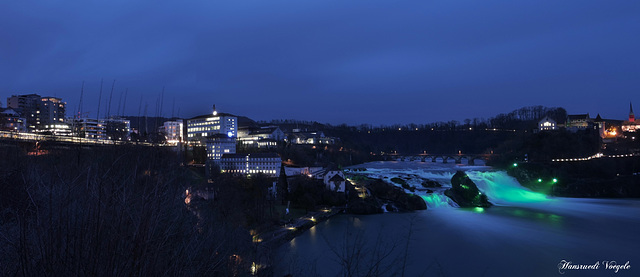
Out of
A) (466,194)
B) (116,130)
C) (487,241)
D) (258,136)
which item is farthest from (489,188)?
(258,136)

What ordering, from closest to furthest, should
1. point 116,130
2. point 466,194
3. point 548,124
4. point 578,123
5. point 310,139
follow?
point 116,130 < point 466,194 < point 578,123 < point 548,124 < point 310,139

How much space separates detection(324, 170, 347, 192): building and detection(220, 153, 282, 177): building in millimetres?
5104

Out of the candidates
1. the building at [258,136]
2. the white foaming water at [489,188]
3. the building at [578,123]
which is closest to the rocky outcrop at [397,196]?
the white foaming water at [489,188]

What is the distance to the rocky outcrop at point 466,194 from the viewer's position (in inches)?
919

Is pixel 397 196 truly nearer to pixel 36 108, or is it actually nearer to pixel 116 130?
pixel 116 130

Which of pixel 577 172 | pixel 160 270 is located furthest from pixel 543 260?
pixel 577 172

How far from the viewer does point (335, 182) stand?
24.3 m

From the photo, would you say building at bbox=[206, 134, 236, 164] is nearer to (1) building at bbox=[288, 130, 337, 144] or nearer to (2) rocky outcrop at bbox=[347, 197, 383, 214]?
(2) rocky outcrop at bbox=[347, 197, 383, 214]

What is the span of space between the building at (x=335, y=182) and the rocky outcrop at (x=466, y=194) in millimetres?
7157

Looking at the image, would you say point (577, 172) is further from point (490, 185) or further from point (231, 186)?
point (231, 186)

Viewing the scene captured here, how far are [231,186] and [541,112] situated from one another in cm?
7607

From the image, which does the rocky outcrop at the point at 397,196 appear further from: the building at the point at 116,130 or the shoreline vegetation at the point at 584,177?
the building at the point at 116,130

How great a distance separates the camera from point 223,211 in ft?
49.0

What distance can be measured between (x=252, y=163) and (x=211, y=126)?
20656mm
